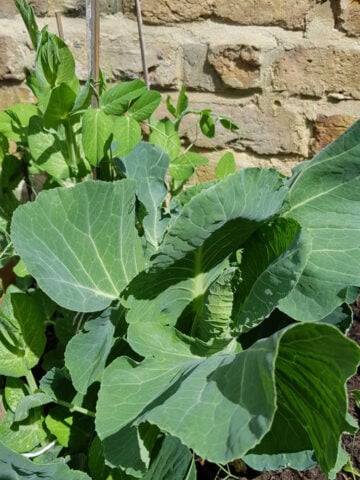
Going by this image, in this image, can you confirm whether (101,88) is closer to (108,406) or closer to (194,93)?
→ (194,93)

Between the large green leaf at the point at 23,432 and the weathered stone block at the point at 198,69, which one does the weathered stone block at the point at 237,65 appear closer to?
the weathered stone block at the point at 198,69

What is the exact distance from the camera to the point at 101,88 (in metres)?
1.15

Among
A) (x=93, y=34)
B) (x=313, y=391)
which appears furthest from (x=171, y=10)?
(x=313, y=391)

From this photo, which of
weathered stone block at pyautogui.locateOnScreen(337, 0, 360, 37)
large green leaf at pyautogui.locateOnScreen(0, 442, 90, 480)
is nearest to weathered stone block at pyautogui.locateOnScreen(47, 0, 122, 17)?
weathered stone block at pyautogui.locateOnScreen(337, 0, 360, 37)

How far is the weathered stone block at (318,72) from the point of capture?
1.43m

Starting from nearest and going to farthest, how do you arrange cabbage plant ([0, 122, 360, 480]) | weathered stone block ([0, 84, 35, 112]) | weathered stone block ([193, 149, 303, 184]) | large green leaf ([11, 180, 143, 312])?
cabbage plant ([0, 122, 360, 480]) < large green leaf ([11, 180, 143, 312]) < weathered stone block ([0, 84, 35, 112]) < weathered stone block ([193, 149, 303, 184])

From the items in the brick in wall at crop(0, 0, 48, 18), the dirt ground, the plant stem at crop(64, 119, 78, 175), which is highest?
the brick in wall at crop(0, 0, 48, 18)

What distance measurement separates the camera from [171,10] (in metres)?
1.39

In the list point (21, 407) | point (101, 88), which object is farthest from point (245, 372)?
point (101, 88)

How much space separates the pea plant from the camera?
2.30ft

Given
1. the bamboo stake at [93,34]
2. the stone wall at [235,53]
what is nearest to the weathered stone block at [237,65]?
the stone wall at [235,53]

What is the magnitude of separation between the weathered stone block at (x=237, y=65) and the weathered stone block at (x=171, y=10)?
106 mm

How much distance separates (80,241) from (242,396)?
1.43 ft

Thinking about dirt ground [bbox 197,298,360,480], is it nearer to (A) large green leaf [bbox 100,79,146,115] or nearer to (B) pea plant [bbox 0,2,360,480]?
(B) pea plant [bbox 0,2,360,480]
